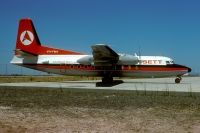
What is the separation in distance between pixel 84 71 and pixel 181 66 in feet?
32.3

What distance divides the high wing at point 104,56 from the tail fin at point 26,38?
688 cm

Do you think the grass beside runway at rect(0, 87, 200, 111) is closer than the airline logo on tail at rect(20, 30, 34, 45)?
Yes

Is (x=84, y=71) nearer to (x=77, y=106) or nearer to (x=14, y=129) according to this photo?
(x=77, y=106)

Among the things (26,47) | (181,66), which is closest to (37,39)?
(26,47)

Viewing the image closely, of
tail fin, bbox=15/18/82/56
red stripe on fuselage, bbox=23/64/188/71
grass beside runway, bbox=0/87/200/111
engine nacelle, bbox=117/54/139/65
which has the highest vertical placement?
tail fin, bbox=15/18/82/56

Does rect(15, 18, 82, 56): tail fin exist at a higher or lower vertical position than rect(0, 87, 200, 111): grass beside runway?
higher

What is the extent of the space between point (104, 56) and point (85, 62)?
2142mm

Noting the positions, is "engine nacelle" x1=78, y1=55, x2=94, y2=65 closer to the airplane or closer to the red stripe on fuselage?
the airplane

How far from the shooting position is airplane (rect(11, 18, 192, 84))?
32.6 metres

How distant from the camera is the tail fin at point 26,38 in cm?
3425

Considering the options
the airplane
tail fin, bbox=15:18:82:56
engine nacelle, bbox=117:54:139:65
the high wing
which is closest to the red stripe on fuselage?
the airplane

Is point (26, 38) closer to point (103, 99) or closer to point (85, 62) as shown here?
point (85, 62)

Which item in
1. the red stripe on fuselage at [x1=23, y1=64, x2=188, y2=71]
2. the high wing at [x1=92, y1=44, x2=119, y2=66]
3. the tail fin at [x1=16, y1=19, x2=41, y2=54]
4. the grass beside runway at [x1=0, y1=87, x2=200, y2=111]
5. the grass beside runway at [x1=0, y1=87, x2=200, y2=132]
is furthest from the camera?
the tail fin at [x1=16, y1=19, x2=41, y2=54]

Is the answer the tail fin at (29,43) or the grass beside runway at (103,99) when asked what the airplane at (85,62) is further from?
the grass beside runway at (103,99)
